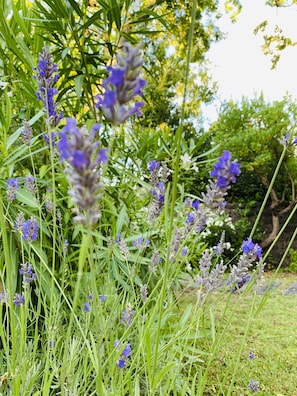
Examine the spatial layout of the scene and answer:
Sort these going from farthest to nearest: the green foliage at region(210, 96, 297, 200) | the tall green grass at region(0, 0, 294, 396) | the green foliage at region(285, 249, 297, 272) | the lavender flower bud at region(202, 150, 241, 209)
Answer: the green foliage at region(210, 96, 297, 200), the green foliage at region(285, 249, 297, 272), the tall green grass at region(0, 0, 294, 396), the lavender flower bud at region(202, 150, 241, 209)

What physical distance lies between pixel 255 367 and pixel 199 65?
25.2ft

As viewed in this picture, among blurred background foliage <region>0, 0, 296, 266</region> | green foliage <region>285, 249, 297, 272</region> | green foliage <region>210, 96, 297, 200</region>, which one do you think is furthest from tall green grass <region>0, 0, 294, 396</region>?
green foliage <region>210, 96, 297, 200</region>

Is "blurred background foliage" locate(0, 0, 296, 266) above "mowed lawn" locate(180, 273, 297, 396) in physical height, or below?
above

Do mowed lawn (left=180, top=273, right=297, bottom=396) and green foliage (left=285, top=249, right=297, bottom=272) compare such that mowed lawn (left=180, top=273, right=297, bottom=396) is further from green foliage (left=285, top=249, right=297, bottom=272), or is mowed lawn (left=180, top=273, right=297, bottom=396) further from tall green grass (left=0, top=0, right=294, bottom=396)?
green foliage (left=285, top=249, right=297, bottom=272)

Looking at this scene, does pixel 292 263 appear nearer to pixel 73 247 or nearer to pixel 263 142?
pixel 263 142

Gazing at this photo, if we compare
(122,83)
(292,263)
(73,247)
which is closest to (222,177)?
(122,83)

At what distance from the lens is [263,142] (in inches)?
248

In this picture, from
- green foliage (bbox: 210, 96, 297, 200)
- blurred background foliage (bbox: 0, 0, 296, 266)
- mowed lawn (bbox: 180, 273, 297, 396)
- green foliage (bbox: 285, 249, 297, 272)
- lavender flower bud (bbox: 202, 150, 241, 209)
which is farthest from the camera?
green foliage (bbox: 210, 96, 297, 200)

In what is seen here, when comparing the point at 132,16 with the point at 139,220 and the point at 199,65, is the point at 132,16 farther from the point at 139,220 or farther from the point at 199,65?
the point at 199,65

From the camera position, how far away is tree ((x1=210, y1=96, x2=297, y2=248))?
6.23 m

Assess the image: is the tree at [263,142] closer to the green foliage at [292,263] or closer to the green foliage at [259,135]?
the green foliage at [259,135]

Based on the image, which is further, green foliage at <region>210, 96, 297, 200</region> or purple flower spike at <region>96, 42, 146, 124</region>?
green foliage at <region>210, 96, 297, 200</region>

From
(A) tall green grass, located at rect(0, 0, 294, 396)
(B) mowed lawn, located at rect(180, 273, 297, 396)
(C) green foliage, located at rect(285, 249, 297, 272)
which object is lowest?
(C) green foliage, located at rect(285, 249, 297, 272)

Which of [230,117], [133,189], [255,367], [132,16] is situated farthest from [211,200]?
[230,117]
